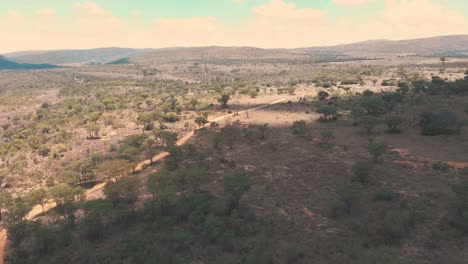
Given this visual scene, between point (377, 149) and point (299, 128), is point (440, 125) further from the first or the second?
point (299, 128)

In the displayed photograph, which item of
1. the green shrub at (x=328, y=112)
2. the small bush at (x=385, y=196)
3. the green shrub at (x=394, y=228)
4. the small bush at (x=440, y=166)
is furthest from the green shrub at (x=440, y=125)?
the green shrub at (x=394, y=228)

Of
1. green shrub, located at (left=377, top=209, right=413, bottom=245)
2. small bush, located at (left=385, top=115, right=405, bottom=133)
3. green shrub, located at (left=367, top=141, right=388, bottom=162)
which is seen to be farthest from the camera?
small bush, located at (left=385, top=115, right=405, bottom=133)

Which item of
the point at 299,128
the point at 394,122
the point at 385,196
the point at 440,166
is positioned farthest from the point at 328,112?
the point at 385,196

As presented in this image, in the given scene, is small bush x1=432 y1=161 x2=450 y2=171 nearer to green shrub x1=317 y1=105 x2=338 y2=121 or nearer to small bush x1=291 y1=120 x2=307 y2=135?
small bush x1=291 y1=120 x2=307 y2=135

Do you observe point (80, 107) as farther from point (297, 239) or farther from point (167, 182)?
point (297, 239)

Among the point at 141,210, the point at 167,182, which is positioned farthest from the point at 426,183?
the point at 141,210

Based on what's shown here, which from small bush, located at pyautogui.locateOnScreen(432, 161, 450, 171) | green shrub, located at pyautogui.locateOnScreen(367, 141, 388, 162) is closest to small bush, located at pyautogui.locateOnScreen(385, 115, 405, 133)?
green shrub, located at pyautogui.locateOnScreen(367, 141, 388, 162)

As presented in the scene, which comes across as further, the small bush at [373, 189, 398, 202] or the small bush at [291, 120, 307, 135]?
the small bush at [291, 120, 307, 135]

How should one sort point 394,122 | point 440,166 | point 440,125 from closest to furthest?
point 440,166 < point 440,125 < point 394,122

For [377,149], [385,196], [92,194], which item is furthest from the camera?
[377,149]

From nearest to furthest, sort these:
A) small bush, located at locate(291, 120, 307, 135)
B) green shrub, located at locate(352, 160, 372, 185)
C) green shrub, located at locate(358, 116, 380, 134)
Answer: green shrub, located at locate(352, 160, 372, 185) → green shrub, located at locate(358, 116, 380, 134) → small bush, located at locate(291, 120, 307, 135)

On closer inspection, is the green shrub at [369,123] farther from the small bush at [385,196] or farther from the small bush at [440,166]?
the small bush at [385,196]
